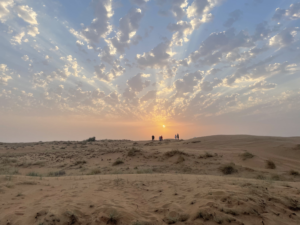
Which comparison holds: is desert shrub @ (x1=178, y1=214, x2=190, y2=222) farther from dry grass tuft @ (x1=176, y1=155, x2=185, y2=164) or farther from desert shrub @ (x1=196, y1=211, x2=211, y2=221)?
dry grass tuft @ (x1=176, y1=155, x2=185, y2=164)

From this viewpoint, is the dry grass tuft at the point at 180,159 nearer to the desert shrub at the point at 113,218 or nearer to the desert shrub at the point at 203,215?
the desert shrub at the point at 203,215

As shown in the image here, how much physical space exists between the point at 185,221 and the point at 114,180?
5.38m

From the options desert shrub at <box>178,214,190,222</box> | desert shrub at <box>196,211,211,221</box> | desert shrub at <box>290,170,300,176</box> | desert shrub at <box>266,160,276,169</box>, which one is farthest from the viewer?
desert shrub at <box>266,160,276,169</box>

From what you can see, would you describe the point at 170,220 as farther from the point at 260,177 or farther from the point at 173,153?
the point at 173,153

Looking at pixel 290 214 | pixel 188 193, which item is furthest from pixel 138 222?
pixel 290 214

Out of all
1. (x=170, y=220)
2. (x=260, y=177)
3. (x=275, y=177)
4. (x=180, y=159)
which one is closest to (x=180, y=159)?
(x=180, y=159)

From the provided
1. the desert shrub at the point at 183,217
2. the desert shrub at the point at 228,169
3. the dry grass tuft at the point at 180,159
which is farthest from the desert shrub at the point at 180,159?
the desert shrub at the point at 183,217

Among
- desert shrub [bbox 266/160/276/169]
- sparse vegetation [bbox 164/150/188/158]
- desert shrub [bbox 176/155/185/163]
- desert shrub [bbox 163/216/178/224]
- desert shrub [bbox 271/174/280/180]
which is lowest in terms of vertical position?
desert shrub [bbox 271/174/280/180]

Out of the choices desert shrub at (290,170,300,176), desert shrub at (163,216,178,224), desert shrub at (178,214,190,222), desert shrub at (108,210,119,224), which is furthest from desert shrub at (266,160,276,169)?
desert shrub at (108,210,119,224)

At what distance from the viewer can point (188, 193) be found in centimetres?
668

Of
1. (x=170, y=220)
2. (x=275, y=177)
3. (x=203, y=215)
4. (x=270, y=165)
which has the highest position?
(x=270, y=165)

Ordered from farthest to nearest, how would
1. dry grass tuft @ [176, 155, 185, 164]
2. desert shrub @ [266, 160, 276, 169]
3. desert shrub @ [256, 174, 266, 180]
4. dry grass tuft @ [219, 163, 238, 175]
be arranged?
1. dry grass tuft @ [176, 155, 185, 164]
2. desert shrub @ [266, 160, 276, 169]
3. dry grass tuft @ [219, 163, 238, 175]
4. desert shrub @ [256, 174, 266, 180]

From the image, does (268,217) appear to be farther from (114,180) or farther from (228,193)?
(114,180)

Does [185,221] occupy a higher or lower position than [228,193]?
lower
